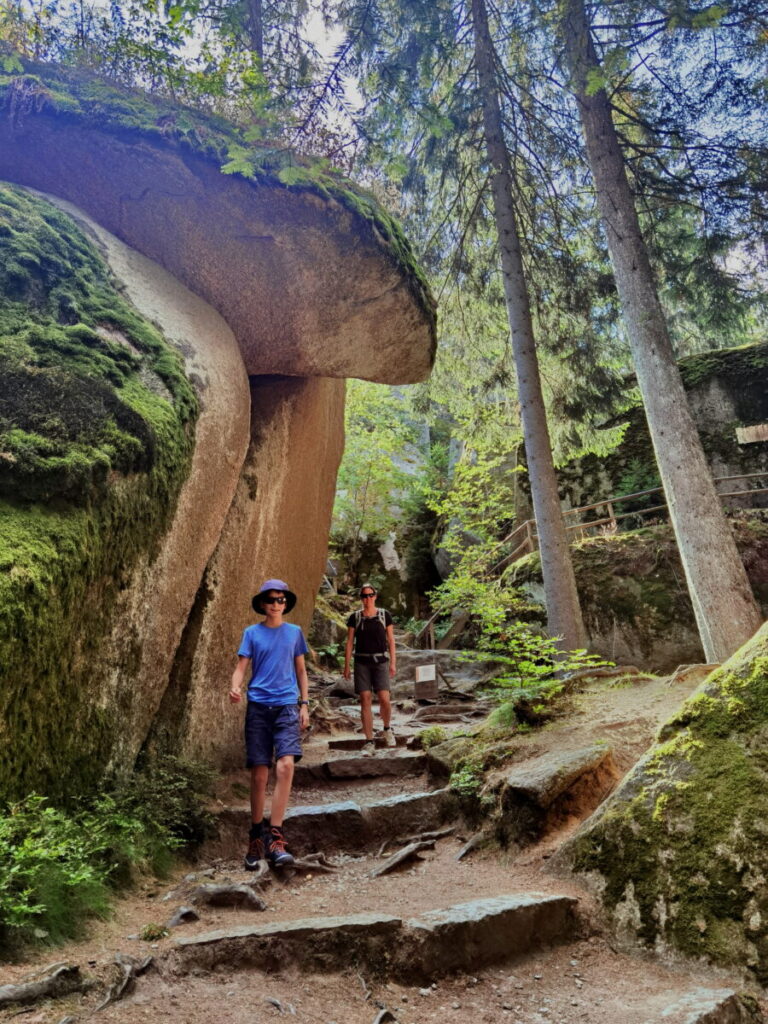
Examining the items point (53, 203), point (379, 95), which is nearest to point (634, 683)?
point (379, 95)

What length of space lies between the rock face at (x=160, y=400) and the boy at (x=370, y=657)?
1188 millimetres

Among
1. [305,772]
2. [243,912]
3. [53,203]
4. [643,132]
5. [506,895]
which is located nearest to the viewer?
[506,895]

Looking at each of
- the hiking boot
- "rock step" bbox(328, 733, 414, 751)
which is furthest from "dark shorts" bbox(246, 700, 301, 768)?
"rock step" bbox(328, 733, 414, 751)

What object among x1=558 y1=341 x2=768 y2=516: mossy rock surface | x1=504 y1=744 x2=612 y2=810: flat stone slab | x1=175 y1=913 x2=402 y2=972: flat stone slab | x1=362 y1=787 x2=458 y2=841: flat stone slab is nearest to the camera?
x1=175 y1=913 x2=402 y2=972: flat stone slab

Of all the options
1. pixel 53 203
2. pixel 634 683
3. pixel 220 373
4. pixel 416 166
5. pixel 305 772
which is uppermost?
pixel 416 166

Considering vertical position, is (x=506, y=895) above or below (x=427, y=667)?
below

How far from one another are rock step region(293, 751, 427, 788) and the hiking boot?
1.93 meters

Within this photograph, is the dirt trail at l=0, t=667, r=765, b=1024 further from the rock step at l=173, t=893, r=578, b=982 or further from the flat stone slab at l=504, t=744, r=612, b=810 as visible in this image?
the flat stone slab at l=504, t=744, r=612, b=810

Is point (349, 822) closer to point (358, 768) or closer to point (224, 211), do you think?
point (358, 768)

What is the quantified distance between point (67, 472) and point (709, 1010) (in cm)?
382

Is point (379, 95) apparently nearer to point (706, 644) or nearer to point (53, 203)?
point (53, 203)

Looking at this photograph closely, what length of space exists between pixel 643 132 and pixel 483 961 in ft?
34.0

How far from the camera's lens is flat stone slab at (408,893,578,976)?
2.80 meters

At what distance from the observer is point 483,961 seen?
9.31 ft
